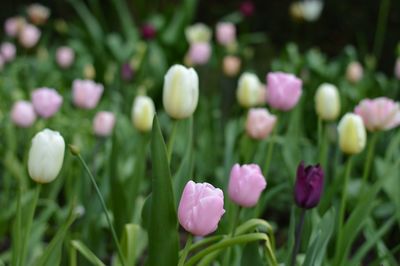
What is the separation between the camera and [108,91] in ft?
11.5

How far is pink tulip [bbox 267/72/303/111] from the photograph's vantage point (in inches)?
68.8

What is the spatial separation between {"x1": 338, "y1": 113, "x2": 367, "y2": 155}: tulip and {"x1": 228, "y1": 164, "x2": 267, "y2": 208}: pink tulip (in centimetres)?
34

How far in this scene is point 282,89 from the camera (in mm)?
1764

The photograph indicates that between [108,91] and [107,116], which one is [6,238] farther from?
[108,91]

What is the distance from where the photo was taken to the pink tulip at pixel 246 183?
1342mm

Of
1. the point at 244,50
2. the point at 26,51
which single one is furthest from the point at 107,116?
the point at 26,51

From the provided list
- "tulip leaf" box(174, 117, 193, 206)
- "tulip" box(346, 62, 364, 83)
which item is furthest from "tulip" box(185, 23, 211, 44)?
"tulip leaf" box(174, 117, 193, 206)

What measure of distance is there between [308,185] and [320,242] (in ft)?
0.39

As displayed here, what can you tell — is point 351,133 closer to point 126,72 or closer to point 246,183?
point 246,183

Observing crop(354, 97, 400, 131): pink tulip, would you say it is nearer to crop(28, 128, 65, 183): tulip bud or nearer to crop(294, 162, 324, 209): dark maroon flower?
crop(294, 162, 324, 209): dark maroon flower

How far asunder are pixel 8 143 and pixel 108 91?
0.86 m

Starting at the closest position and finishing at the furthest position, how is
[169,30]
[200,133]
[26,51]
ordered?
1. [200,133]
2. [169,30]
3. [26,51]

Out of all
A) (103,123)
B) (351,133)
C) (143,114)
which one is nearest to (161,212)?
(351,133)

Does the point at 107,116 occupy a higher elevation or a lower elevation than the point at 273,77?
lower
